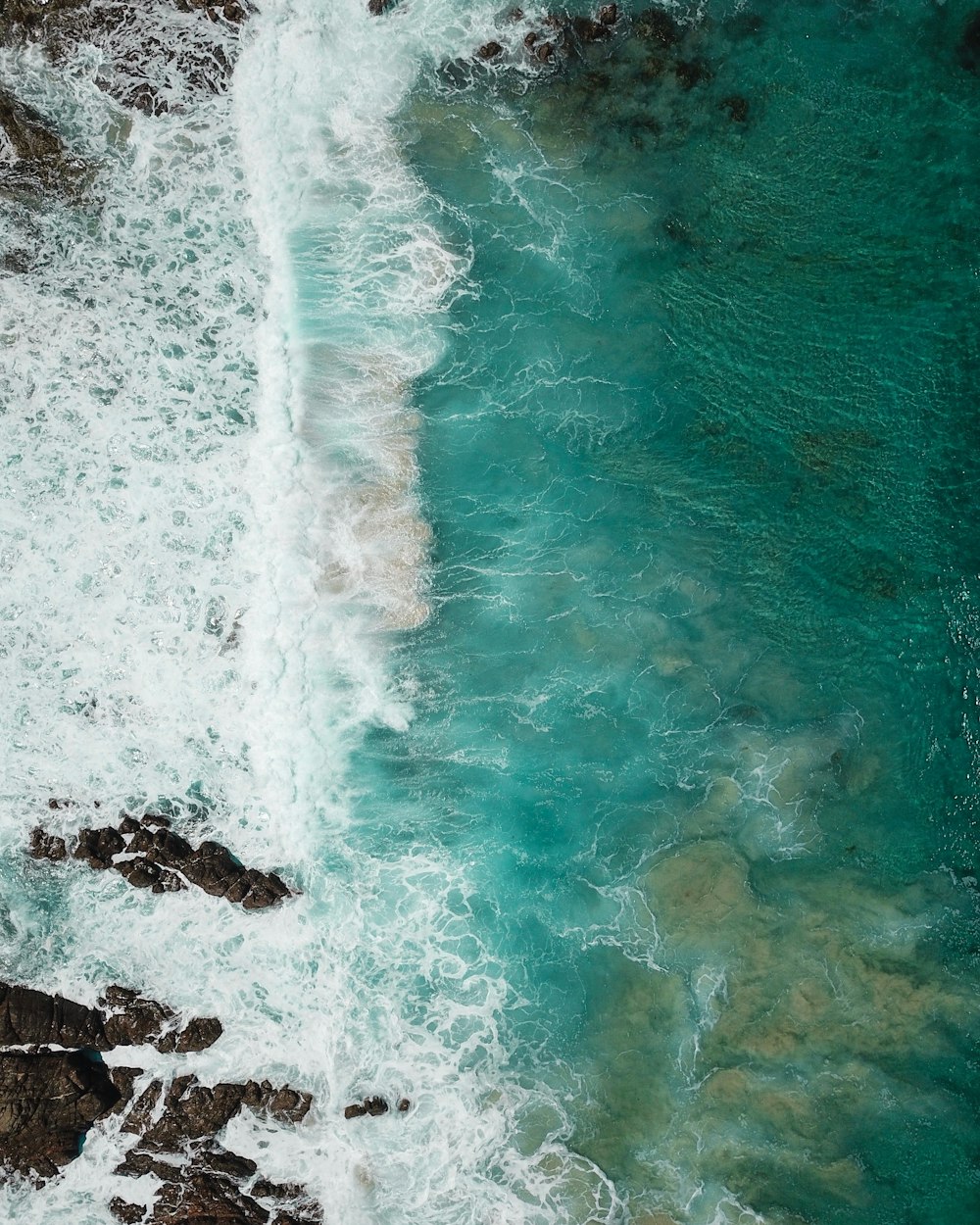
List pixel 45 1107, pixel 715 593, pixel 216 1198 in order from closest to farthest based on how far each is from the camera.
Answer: pixel 45 1107, pixel 216 1198, pixel 715 593

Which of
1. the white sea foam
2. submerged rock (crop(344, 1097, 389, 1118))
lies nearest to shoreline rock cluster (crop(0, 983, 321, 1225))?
the white sea foam

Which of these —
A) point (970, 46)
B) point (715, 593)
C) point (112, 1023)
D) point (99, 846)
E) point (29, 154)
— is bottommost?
point (112, 1023)

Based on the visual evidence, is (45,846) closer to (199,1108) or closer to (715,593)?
(199,1108)

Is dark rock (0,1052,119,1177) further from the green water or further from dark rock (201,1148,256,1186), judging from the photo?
the green water

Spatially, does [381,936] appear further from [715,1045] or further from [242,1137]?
[715,1045]

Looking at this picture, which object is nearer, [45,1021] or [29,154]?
[45,1021]

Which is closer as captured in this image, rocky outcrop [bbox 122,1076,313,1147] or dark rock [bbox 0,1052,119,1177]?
dark rock [bbox 0,1052,119,1177]

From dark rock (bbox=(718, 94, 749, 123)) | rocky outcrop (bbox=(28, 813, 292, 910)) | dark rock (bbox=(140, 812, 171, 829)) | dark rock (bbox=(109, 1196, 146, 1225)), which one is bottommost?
dark rock (bbox=(109, 1196, 146, 1225))

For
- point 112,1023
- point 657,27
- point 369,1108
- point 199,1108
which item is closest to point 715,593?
point 657,27

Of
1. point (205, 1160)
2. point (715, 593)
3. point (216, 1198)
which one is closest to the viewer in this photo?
point (216, 1198)
